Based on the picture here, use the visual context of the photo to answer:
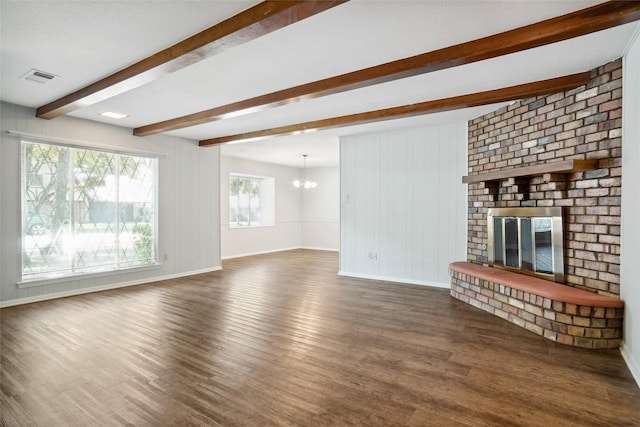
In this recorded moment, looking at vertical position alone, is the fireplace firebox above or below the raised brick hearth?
above

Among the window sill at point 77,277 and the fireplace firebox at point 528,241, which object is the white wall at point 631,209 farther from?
the window sill at point 77,277

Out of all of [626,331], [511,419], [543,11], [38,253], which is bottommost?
[511,419]

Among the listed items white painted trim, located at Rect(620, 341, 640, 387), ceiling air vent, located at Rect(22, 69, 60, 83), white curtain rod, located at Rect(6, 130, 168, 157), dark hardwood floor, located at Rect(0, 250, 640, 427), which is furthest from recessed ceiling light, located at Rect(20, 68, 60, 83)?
white painted trim, located at Rect(620, 341, 640, 387)

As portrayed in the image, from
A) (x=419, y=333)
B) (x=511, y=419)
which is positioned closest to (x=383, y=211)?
(x=419, y=333)

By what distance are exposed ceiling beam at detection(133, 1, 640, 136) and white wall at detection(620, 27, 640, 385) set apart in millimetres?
634

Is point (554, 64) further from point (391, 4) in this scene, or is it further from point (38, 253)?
point (38, 253)

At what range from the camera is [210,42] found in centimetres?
240

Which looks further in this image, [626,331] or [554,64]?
[554,64]

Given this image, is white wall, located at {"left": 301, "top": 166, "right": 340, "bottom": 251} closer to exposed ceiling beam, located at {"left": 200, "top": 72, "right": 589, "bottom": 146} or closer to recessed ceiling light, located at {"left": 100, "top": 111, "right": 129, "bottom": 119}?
exposed ceiling beam, located at {"left": 200, "top": 72, "right": 589, "bottom": 146}

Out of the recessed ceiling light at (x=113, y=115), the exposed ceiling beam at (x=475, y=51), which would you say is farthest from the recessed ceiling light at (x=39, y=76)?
the exposed ceiling beam at (x=475, y=51)

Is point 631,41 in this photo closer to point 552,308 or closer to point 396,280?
point 552,308

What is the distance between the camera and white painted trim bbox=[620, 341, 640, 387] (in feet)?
7.75

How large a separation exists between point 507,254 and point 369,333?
90.4 inches

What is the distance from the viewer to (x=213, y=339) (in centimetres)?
315
